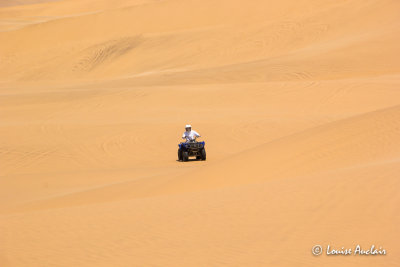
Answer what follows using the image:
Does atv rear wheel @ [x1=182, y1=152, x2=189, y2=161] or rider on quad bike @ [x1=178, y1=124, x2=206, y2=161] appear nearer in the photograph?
rider on quad bike @ [x1=178, y1=124, x2=206, y2=161]

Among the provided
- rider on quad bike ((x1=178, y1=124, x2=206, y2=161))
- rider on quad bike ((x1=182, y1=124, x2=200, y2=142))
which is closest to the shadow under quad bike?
rider on quad bike ((x1=178, y1=124, x2=206, y2=161))

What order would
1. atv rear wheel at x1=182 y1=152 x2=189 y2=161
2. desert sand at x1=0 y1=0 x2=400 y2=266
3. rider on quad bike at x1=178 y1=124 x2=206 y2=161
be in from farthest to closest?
atv rear wheel at x1=182 y1=152 x2=189 y2=161
rider on quad bike at x1=178 y1=124 x2=206 y2=161
desert sand at x1=0 y1=0 x2=400 y2=266

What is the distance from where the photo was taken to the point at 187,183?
11.6 m

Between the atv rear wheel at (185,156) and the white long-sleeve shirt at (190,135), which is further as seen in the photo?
the atv rear wheel at (185,156)

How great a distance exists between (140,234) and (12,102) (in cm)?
2024

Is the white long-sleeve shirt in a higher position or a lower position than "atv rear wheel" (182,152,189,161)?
higher

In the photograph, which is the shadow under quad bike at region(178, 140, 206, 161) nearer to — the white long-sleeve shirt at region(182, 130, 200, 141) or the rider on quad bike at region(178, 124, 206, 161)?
the rider on quad bike at region(178, 124, 206, 161)

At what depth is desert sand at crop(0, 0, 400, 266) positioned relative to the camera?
7.60 metres

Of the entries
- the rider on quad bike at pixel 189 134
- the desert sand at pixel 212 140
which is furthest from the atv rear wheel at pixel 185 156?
the rider on quad bike at pixel 189 134

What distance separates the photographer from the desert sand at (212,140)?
7598mm

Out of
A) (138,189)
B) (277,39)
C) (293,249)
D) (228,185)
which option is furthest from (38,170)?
(277,39)

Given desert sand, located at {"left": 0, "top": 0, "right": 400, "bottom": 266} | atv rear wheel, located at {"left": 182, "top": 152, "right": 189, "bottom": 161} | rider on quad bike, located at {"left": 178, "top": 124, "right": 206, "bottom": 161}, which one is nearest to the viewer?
desert sand, located at {"left": 0, "top": 0, "right": 400, "bottom": 266}

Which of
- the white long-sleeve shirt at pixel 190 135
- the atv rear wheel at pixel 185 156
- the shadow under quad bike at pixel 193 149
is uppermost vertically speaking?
the white long-sleeve shirt at pixel 190 135

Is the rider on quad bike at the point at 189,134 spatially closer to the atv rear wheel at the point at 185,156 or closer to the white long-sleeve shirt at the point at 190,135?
the white long-sleeve shirt at the point at 190,135
